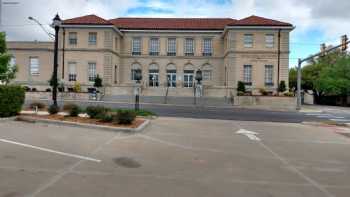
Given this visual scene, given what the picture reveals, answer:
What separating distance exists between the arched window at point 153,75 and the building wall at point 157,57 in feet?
1.60

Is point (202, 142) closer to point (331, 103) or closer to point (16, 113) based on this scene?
point (16, 113)

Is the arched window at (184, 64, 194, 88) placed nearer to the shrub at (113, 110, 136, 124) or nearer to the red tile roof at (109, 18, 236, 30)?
the red tile roof at (109, 18, 236, 30)

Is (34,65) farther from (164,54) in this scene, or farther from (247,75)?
(247,75)

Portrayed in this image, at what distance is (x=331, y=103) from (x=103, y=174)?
6727 centimetres

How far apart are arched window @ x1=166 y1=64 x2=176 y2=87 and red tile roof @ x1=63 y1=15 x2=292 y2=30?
5951mm

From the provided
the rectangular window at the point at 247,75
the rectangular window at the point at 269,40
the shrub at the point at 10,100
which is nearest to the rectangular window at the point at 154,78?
the rectangular window at the point at 247,75

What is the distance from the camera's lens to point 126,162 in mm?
7969

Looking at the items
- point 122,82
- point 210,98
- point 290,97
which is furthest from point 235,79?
point 122,82

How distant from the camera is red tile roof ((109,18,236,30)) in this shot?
5356 centimetres

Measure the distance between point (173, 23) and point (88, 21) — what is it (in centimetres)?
1352

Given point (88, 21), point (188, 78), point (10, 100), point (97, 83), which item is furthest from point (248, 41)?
point (10, 100)

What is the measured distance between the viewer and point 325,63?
72.8m

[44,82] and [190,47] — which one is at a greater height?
[190,47]

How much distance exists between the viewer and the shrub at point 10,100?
48.4ft
